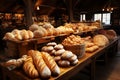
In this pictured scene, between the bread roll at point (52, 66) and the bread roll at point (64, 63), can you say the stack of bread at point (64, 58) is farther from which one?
the bread roll at point (52, 66)

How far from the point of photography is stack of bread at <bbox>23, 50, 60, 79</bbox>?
1.53 m

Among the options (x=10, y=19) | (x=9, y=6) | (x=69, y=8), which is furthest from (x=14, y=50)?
(x=10, y=19)

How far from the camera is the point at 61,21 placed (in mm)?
14531

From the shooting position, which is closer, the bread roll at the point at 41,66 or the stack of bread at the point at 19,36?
the bread roll at the point at 41,66

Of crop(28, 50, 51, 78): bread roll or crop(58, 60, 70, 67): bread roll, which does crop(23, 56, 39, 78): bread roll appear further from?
crop(58, 60, 70, 67): bread roll

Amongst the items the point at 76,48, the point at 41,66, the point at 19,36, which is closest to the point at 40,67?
the point at 41,66

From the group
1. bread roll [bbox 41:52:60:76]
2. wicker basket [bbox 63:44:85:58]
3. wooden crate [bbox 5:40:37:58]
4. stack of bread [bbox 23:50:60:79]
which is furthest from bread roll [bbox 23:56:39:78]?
wicker basket [bbox 63:44:85:58]

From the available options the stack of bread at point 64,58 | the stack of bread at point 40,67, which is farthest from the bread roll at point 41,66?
the stack of bread at point 64,58

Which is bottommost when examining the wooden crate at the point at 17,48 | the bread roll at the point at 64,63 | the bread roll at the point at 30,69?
the bread roll at the point at 64,63

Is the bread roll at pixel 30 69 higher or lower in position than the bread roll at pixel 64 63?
higher

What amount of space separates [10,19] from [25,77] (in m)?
11.7

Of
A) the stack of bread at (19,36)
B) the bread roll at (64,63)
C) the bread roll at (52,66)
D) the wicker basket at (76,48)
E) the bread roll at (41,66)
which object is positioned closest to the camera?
the bread roll at (41,66)

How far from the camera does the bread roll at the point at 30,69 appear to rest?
1.53 m

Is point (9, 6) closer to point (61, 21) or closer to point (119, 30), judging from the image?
point (61, 21)
